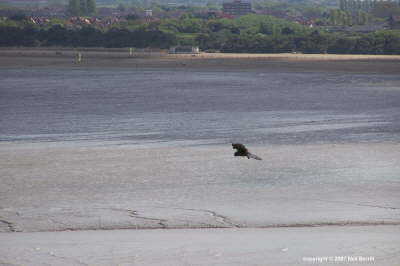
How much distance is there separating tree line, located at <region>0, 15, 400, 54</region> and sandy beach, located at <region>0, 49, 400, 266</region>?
66.0 meters

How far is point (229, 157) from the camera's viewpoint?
74.9ft

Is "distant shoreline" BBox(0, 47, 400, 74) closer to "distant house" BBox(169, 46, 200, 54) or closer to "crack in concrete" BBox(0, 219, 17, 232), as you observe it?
"distant house" BBox(169, 46, 200, 54)

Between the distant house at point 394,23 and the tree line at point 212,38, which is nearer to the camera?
the tree line at point 212,38

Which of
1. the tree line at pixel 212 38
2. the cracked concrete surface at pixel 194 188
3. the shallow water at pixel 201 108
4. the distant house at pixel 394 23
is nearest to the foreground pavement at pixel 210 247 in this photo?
the cracked concrete surface at pixel 194 188

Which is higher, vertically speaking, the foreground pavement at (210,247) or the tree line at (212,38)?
the foreground pavement at (210,247)

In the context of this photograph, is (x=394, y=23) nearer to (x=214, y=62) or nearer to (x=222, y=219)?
(x=214, y=62)

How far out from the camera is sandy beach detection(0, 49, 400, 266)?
12.8 metres

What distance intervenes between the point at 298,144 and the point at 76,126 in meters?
9.94

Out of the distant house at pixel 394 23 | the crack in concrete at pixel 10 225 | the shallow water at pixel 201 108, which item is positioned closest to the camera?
the crack in concrete at pixel 10 225

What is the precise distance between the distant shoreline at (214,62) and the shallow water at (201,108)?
28.3ft

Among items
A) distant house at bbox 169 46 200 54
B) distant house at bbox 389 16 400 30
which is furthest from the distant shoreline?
distant house at bbox 389 16 400 30

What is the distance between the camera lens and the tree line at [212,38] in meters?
113

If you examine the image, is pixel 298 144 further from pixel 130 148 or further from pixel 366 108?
pixel 366 108

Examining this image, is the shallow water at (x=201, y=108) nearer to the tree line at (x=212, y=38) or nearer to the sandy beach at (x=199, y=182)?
the sandy beach at (x=199, y=182)
